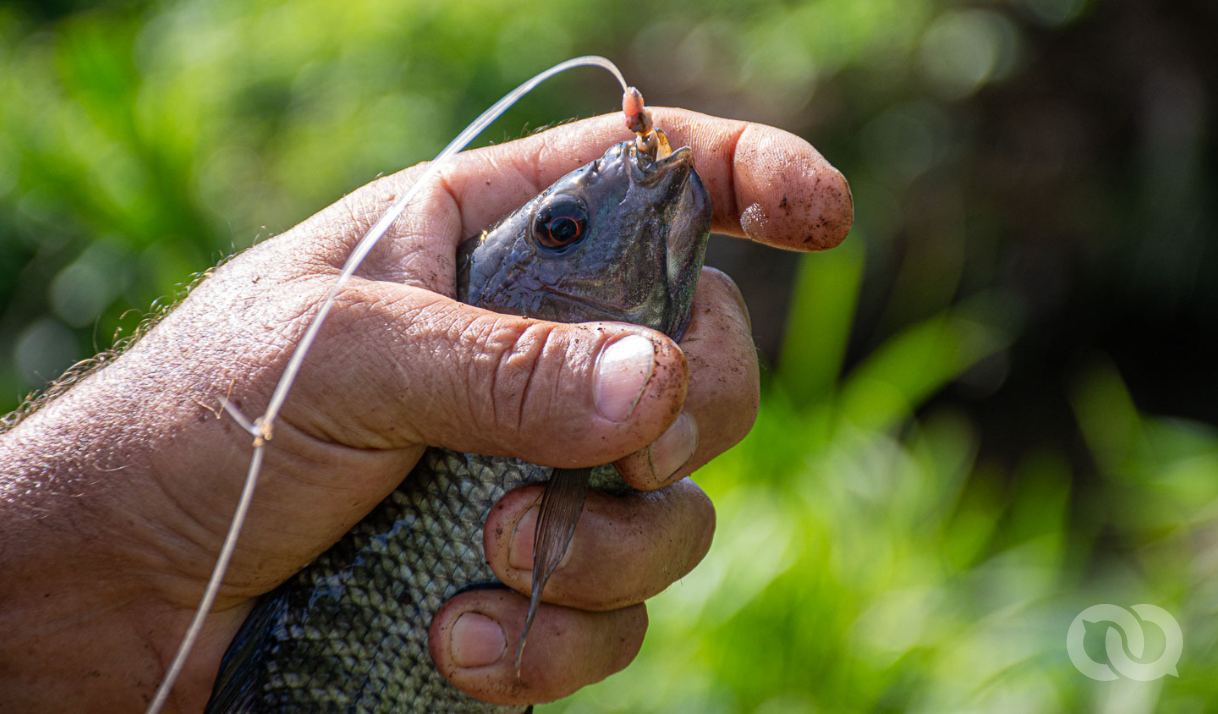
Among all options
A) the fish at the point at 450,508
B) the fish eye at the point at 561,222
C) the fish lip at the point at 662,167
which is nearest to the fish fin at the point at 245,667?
the fish at the point at 450,508

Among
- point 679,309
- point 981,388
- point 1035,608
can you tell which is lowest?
point 981,388

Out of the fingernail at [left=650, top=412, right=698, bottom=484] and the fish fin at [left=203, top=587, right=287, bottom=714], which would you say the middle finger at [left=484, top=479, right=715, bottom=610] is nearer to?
the fingernail at [left=650, top=412, right=698, bottom=484]

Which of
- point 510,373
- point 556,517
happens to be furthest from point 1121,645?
point 510,373

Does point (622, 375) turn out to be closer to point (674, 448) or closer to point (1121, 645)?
point (674, 448)

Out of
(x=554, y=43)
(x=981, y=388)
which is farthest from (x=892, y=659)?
(x=554, y=43)

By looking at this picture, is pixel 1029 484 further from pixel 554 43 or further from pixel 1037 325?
pixel 554 43

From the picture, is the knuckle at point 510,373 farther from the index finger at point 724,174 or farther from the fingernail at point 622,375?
the index finger at point 724,174

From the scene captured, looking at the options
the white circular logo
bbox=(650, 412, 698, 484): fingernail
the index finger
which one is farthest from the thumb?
the white circular logo
